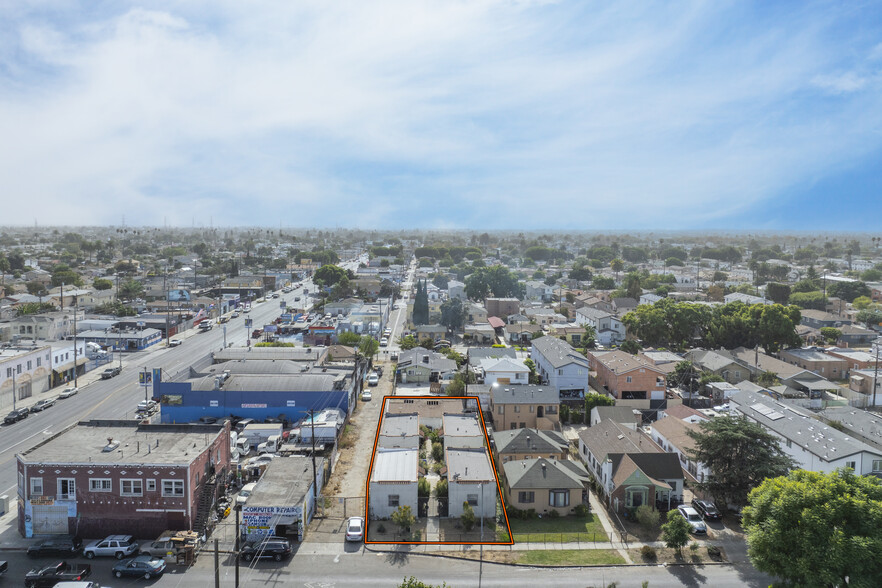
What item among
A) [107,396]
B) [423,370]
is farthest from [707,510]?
[107,396]

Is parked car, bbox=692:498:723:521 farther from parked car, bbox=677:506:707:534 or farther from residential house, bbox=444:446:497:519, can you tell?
residential house, bbox=444:446:497:519

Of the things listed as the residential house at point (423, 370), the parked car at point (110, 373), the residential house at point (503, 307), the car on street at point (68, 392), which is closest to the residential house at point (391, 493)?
the residential house at point (423, 370)

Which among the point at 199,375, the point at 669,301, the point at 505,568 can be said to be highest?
the point at 669,301

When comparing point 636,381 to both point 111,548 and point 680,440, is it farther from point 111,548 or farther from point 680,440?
point 111,548

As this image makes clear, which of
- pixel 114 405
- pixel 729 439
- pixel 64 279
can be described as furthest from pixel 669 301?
pixel 64 279

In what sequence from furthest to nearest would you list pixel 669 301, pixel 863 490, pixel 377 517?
1. pixel 669 301
2. pixel 377 517
3. pixel 863 490

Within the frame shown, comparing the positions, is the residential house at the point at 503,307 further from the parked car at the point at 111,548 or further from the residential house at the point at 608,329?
the parked car at the point at 111,548

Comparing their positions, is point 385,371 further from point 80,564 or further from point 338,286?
point 338,286

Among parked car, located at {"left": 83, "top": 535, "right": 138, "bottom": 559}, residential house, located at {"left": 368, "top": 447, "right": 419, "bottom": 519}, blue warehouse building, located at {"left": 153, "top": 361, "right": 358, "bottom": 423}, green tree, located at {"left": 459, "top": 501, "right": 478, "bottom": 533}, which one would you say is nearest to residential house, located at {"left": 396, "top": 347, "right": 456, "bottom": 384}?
blue warehouse building, located at {"left": 153, "top": 361, "right": 358, "bottom": 423}
